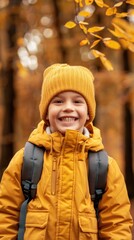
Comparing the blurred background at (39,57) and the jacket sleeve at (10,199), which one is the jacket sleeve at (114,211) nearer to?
the jacket sleeve at (10,199)

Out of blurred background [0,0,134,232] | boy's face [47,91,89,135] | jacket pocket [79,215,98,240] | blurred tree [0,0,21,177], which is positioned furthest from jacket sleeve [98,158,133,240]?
blurred tree [0,0,21,177]

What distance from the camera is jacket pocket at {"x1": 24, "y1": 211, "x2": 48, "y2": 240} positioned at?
10.8 ft

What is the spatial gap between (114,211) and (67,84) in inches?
41.1

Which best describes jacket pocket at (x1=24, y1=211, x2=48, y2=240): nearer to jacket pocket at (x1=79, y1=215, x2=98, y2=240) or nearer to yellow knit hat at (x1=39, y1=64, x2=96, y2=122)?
jacket pocket at (x1=79, y1=215, x2=98, y2=240)

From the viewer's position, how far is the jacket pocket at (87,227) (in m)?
3.32

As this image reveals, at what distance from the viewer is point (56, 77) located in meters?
3.63

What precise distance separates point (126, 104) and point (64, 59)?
8.12ft

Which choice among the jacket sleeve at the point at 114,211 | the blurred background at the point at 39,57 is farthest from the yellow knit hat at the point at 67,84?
the blurred background at the point at 39,57

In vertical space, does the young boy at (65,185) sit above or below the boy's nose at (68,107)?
below

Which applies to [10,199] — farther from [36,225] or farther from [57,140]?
[57,140]

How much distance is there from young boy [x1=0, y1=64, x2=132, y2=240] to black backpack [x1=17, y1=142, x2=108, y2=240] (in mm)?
39

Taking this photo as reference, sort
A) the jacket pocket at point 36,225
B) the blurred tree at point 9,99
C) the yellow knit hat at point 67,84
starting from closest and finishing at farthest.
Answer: the jacket pocket at point 36,225 → the yellow knit hat at point 67,84 → the blurred tree at point 9,99

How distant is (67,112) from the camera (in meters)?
3.51

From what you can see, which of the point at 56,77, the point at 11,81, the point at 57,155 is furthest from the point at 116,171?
the point at 11,81
